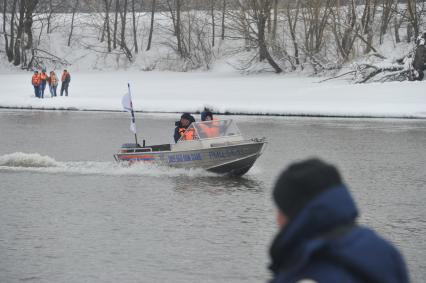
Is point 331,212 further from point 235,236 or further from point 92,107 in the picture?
point 92,107

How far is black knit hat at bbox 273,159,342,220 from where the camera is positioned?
9.73 feet

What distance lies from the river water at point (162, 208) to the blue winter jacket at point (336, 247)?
6.98m

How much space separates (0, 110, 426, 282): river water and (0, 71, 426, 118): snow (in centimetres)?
1117

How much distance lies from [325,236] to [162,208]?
1261 centimetres

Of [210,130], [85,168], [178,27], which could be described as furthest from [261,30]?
[210,130]

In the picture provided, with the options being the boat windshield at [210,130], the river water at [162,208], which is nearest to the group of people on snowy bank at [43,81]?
the river water at [162,208]

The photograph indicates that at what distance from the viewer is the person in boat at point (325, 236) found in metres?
2.90

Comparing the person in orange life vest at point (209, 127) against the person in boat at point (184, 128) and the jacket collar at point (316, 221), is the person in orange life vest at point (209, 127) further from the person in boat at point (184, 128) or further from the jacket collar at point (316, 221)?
the jacket collar at point (316, 221)

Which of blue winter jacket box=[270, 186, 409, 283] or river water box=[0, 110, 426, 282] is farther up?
blue winter jacket box=[270, 186, 409, 283]

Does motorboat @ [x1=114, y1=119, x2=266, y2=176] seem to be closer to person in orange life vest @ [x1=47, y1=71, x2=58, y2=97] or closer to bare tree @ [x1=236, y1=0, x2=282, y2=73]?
person in orange life vest @ [x1=47, y1=71, x2=58, y2=97]

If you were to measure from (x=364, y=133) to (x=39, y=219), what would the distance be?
19.0 m

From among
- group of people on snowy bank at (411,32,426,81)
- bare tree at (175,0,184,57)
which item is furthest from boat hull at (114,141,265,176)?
bare tree at (175,0,184,57)

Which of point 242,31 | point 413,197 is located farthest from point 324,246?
point 242,31

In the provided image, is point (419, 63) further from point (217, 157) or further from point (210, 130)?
point (217, 157)
